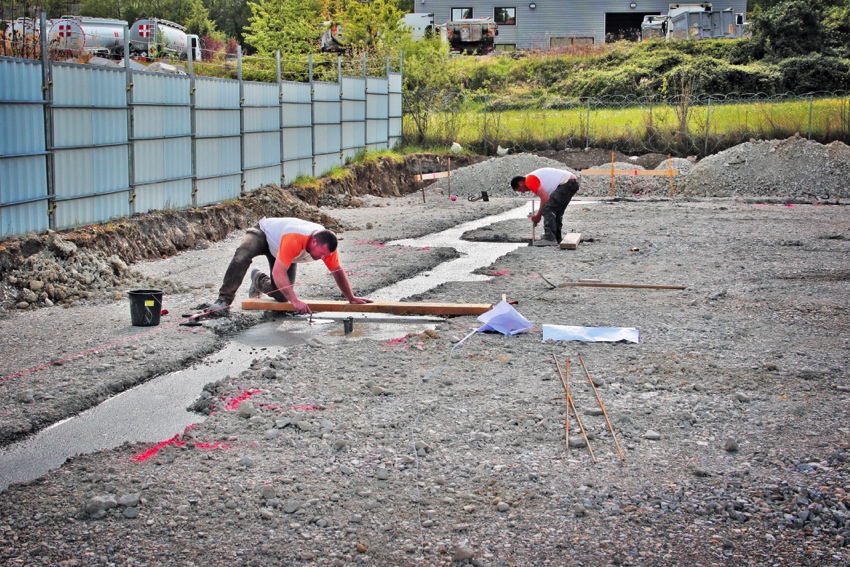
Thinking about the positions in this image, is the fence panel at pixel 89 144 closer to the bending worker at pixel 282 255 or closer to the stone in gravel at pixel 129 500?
the bending worker at pixel 282 255

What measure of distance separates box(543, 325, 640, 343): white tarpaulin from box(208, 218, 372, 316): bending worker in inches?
84.9

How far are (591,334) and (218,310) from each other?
13.3 feet

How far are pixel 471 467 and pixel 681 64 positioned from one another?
4087cm

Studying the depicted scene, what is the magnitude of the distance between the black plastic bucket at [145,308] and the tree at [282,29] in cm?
3038

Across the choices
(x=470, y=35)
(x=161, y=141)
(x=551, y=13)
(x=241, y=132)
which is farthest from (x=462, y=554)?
(x=551, y=13)

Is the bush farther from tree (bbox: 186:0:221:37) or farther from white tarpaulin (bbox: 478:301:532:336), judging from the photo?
white tarpaulin (bbox: 478:301:532:336)

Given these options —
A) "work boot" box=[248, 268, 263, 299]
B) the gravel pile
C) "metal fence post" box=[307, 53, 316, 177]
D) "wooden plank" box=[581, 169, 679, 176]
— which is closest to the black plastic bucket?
"work boot" box=[248, 268, 263, 299]

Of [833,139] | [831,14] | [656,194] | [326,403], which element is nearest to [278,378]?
[326,403]

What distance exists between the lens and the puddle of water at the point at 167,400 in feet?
20.6

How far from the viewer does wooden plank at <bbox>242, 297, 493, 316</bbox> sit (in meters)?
10.1

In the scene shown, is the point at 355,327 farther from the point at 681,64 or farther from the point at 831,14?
the point at 831,14

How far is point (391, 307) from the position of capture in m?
10.1

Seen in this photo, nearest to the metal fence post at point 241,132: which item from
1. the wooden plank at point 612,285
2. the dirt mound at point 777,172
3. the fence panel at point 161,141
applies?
the fence panel at point 161,141

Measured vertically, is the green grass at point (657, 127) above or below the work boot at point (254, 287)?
above
